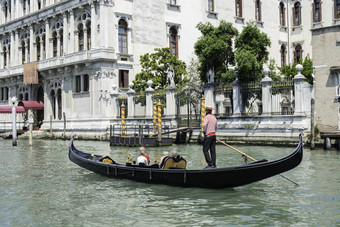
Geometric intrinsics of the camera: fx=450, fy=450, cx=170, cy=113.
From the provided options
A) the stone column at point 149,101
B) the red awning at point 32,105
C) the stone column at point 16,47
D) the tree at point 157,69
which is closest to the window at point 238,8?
the tree at point 157,69

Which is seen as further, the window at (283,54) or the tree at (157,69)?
the window at (283,54)

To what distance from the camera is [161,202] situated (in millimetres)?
8414

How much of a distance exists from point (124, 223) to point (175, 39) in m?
25.7

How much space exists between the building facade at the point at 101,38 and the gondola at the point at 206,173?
1698 cm

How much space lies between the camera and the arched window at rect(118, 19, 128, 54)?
1134 inches

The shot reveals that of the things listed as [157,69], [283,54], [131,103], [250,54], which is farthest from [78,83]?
[283,54]

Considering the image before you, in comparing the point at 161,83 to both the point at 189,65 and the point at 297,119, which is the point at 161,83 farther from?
the point at 297,119

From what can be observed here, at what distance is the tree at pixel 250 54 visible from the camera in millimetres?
22188

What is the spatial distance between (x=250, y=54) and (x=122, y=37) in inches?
387

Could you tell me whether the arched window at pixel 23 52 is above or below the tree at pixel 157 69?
above

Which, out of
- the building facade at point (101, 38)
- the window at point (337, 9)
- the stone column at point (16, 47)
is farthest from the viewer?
the stone column at point (16, 47)

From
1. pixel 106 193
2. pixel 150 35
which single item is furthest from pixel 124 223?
pixel 150 35

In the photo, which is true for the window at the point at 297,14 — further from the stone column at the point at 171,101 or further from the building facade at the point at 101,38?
the stone column at the point at 171,101

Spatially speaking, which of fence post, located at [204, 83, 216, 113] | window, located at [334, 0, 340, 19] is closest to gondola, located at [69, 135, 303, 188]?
fence post, located at [204, 83, 216, 113]
